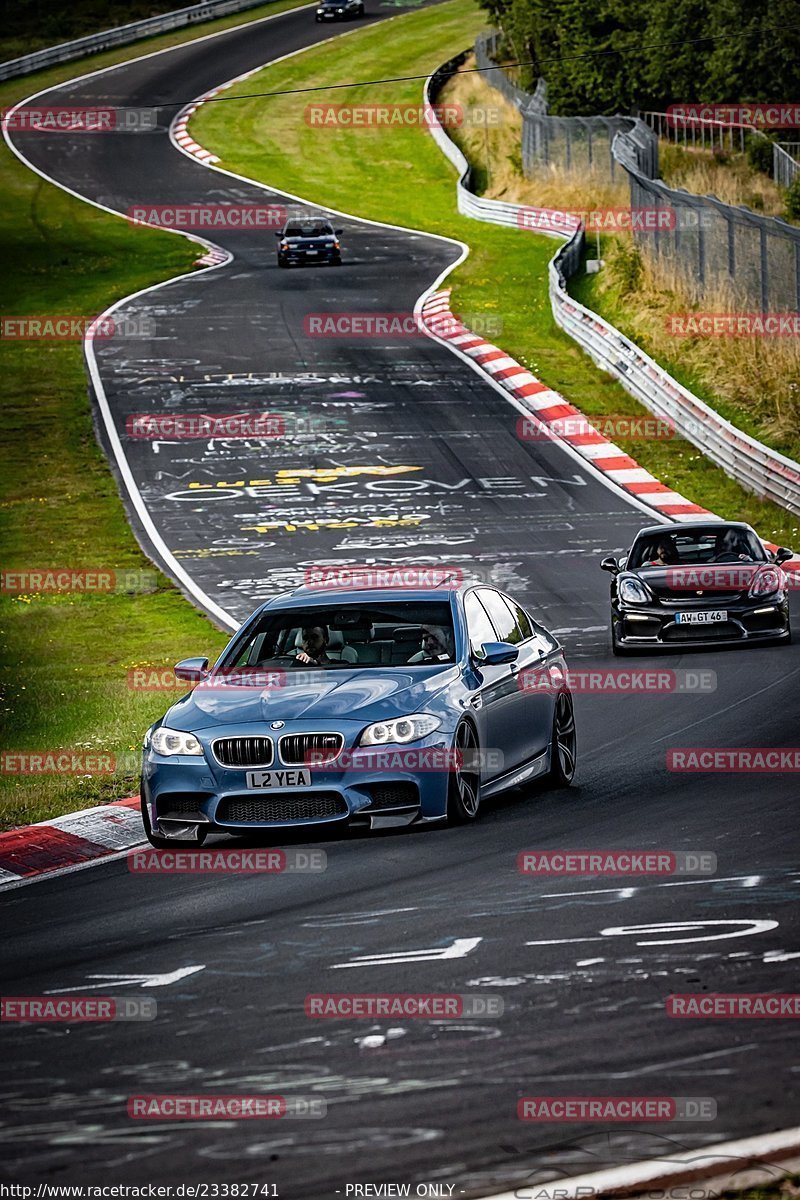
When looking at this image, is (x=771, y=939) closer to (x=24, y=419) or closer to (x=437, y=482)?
(x=437, y=482)

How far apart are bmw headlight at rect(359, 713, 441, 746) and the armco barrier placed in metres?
15.0

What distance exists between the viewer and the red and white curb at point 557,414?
26.5 metres

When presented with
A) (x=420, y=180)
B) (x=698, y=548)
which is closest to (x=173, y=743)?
(x=698, y=548)

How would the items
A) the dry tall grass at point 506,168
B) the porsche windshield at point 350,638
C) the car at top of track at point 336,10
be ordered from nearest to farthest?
the porsche windshield at point 350,638 < the dry tall grass at point 506,168 < the car at top of track at point 336,10

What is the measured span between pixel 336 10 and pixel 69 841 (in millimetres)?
80449

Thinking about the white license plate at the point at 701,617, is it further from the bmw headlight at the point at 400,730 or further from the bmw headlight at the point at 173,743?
the bmw headlight at the point at 173,743

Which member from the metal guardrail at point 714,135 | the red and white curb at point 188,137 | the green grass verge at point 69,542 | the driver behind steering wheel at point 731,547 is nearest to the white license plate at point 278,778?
the green grass verge at point 69,542

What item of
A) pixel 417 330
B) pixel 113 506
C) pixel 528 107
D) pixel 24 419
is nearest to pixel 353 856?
pixel 113 506

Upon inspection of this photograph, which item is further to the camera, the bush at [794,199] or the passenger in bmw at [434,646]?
the bush at [794,199]

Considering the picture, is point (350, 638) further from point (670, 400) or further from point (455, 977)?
point (670, 400)

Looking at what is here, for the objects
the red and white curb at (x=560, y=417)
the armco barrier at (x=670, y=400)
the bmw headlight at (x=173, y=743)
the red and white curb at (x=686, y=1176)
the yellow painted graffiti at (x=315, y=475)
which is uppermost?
the red and white curb at (x=686, y=1176)

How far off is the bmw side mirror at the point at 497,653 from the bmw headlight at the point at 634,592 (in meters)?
7.03

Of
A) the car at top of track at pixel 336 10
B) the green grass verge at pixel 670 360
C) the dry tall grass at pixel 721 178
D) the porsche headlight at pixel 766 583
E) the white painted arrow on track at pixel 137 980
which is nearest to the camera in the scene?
the white painted arrow on track at pixel 137 980

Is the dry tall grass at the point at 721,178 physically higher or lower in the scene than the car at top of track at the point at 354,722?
lower
